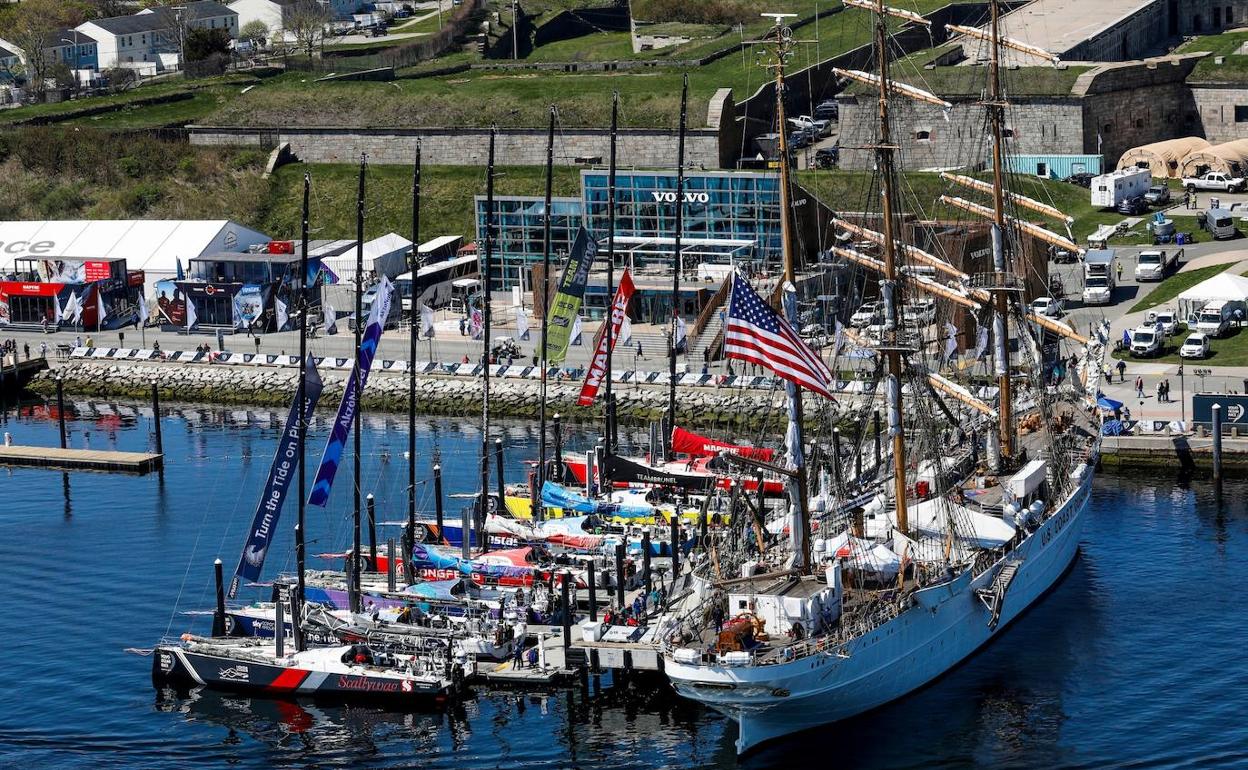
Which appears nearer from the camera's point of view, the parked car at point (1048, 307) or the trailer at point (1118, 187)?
the parked car at point (1048, 307)

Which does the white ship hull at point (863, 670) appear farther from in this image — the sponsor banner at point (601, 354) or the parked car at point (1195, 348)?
the parked car at point (1195, 348)

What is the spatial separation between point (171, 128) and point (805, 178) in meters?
57.5

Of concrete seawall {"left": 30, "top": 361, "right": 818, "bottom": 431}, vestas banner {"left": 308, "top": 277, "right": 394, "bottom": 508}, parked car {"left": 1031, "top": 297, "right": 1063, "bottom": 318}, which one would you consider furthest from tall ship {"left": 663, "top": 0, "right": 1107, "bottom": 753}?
vestas banner {"left": 308, "top": 277, "right": 394, "bottom": 508}

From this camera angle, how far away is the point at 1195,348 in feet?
340

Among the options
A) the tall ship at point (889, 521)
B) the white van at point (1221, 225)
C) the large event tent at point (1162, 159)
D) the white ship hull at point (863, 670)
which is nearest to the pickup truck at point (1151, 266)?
the white van at point (1221, 225)

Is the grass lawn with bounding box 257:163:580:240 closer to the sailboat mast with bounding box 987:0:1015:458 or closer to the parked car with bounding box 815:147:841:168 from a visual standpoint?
the parked car with bounding box 815:147:841:168

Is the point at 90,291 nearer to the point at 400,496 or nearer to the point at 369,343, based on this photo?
the point at 400,496

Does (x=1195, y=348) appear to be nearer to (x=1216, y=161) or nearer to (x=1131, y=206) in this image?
(x=1131, y=206)

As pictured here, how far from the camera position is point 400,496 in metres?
94.4

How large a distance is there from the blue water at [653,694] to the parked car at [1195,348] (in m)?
12.3

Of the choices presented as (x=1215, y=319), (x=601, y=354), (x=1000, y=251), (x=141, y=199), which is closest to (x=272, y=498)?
(x=601, y=354)

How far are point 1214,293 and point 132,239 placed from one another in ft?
239

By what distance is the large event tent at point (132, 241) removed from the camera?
450 feet

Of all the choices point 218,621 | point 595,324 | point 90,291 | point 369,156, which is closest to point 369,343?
point 218,621
